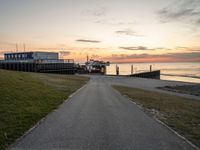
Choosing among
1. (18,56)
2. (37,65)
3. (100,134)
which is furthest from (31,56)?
(100,134)

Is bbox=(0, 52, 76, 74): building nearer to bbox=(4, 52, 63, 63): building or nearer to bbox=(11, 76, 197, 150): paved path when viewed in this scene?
bbox=(4, 52, 63, 63): building

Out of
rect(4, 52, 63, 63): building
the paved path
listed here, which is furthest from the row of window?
the paved path

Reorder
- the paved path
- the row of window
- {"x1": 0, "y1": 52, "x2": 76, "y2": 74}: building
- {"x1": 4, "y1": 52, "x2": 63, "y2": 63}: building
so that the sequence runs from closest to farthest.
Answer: the paved path
{"x1": 0, "y1": 52, "x2": 76, "y2": 74}: building
{"x1": 4, "y1": 52, "x2": 63, "y2": 63}: building
the row of window

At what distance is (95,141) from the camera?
30.7ft

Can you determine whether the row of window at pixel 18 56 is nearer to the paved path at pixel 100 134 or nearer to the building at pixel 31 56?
the building at pixel 31 56

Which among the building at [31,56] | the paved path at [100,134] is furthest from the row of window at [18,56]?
the paved path at [100,134]

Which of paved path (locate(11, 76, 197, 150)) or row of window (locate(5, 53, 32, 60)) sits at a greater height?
row of window (locate(5, 53, 32, 60))

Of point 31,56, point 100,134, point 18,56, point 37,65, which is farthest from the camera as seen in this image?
point 18,56

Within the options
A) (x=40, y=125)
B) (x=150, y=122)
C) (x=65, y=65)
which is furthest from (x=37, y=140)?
(x=65, y=65)

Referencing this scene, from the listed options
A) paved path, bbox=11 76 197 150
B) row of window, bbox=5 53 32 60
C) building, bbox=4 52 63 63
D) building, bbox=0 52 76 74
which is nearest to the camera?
paved path, bbox=11 76 197 150

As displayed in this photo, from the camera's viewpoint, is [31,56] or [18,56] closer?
[31,56]

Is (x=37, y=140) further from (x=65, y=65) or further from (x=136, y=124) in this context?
(x=65, y=65)

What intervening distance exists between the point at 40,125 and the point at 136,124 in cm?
406

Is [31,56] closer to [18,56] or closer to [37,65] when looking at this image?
[18,56]
